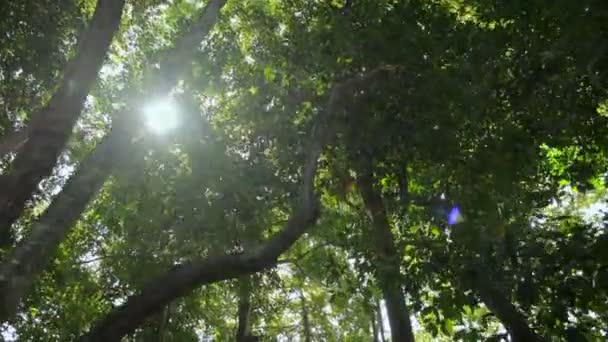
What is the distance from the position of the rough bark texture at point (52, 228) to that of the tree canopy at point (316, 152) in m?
0.02

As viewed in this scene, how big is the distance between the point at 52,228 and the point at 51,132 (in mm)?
1281

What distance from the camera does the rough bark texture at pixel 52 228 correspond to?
4.96m

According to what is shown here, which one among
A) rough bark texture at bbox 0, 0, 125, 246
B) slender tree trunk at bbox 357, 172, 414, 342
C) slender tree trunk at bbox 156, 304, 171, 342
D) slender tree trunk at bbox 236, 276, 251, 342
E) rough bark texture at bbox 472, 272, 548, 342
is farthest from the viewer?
slender tree trunk at bbox 156, 304, 171, 342

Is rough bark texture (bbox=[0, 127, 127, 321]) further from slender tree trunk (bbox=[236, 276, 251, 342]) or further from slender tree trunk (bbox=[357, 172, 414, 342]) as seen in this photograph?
slender tree trunk (bbox=[236, 276, 251, 342])

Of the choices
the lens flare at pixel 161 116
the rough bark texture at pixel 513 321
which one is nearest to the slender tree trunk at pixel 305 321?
the lens flare at pixel 161 116

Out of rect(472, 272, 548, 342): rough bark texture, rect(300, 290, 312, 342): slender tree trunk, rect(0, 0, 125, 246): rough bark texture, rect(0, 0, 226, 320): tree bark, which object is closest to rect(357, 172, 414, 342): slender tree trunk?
rect(472, 272, 548, 342): rough bark texture

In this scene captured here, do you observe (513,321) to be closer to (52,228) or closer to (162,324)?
(52,228)

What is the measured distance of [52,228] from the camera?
557 centimetres

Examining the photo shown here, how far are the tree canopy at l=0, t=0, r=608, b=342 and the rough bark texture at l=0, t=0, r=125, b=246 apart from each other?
3cm

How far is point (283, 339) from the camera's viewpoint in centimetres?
2738

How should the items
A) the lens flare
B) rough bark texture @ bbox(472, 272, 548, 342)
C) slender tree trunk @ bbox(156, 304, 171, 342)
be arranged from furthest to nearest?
1. slender tree trunk @ bbox(156, 304, 171, 342)
2. rough bark texture @ bbox(472, 272, 548, 342)
3. the lens flare

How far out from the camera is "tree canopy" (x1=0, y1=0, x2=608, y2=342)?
6.35 m

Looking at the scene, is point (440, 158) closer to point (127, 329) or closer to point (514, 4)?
point (514, 4)

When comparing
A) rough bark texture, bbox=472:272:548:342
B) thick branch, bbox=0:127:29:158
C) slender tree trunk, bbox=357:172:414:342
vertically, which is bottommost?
rough bark texture, bbox=472:272:548:342
